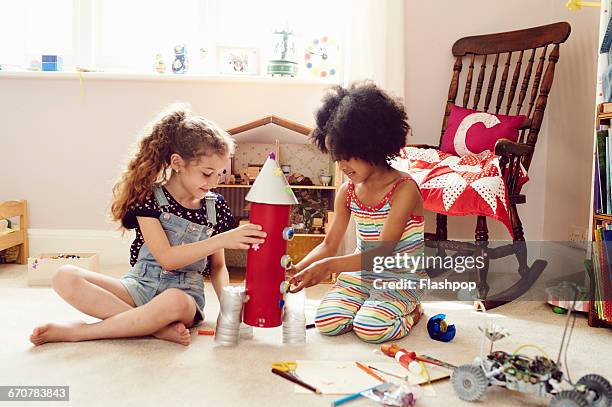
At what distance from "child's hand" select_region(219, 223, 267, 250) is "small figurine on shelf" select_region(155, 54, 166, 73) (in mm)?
1557

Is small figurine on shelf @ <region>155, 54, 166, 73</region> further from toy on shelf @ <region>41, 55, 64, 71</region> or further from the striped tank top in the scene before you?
the striped tank top

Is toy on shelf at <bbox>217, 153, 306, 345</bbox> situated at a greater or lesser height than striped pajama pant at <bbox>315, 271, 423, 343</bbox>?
greater

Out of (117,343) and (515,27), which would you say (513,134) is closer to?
(515,27)

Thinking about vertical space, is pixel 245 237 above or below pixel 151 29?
below

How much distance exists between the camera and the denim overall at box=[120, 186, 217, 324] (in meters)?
1.86

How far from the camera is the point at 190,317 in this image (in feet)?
6.10

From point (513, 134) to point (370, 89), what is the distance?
0.94 metres

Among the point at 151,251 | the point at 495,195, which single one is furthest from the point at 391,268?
the point at 151,251

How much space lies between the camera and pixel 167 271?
187cm

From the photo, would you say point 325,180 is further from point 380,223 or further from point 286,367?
point 286,367

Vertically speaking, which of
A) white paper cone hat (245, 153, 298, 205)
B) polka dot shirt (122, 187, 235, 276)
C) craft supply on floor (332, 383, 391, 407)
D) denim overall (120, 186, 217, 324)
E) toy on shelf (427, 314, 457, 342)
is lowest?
craft supply on floor (332, 383, 391, 407)

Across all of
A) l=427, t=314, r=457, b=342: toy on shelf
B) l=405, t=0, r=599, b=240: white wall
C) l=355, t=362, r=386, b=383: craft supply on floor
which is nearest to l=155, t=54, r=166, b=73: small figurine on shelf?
l=405, t=0, r=599, b=240: white wall

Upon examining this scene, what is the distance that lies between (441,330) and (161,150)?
0.93 metres

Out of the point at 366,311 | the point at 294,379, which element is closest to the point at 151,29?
the point at 366,311
